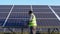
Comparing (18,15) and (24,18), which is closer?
(24,18)

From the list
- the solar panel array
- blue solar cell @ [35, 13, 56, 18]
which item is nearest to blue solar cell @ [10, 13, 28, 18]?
the solar panel array

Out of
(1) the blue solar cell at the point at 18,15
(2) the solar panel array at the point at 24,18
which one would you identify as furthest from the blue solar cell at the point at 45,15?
(1) the blue solar cell at the point at 18,15

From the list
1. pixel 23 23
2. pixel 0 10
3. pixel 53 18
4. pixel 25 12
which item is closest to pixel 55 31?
pixel 53 18

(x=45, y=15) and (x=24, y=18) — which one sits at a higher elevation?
(x=45, y=15)

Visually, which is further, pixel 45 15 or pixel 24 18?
pixel 45 15

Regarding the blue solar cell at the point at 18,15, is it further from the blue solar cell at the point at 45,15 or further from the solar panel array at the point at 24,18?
the blue solar cell at the point at 45,15

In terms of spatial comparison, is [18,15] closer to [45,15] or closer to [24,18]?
[24,18]

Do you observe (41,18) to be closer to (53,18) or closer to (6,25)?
(53,18)

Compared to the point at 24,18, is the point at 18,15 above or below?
above

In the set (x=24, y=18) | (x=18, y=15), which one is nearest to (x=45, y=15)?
(x=24, y=18)

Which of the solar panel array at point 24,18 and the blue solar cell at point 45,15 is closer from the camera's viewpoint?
the solar panel array at point 24,18

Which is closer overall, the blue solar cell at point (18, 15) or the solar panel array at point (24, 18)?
the solar panel array at point (24, 18)

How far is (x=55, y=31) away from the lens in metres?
17.6

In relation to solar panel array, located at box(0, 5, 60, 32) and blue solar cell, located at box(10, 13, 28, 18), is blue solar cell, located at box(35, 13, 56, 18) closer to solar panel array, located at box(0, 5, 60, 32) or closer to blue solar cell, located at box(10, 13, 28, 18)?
solar panel array, located at box(0, 5, 60, 32)
